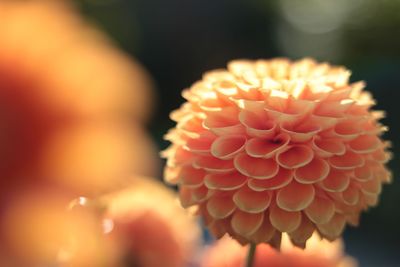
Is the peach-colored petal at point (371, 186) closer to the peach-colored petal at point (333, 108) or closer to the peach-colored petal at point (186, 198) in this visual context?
→ the peach-colored petal at point (333, 108)

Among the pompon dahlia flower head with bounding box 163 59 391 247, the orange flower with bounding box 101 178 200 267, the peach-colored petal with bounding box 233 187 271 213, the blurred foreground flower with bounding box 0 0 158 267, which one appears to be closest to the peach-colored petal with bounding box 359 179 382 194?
the pompon dahlia flower head with bounding box 163 59 391 247

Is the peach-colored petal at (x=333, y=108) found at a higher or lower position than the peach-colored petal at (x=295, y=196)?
higher

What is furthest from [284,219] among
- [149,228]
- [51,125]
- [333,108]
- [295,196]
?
[51,125]

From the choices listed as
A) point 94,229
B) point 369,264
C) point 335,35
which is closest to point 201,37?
point 335,35

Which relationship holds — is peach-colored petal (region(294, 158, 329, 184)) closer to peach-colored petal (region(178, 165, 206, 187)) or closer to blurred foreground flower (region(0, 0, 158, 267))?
peach-colored petal (region(178, 165, 206, 187))

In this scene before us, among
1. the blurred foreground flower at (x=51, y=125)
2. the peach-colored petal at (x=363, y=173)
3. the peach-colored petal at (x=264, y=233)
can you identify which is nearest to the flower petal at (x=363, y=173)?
the peach-colored petal at (x=363, y=173)

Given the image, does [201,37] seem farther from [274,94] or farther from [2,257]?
[2,257]

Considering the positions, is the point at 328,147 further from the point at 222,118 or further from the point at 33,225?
the point at 33,225
